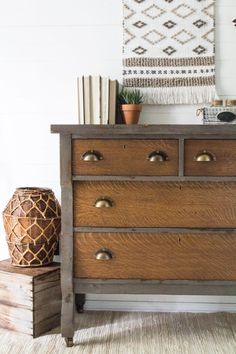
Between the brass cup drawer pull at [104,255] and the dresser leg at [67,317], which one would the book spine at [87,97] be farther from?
the dresser leg at [67,317]

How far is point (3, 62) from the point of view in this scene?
2.76 meters

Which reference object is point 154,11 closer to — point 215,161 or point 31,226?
point 215,161

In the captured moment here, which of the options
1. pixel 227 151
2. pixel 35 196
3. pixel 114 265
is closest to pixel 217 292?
pixel 114 265

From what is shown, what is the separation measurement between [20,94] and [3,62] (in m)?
0.20

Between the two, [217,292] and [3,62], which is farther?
[3,62]

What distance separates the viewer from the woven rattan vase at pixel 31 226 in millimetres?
2395

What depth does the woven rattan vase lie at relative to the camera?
239cm

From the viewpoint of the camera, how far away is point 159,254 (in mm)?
2176

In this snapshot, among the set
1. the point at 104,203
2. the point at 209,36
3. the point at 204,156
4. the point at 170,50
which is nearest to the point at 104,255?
the point at 104,203

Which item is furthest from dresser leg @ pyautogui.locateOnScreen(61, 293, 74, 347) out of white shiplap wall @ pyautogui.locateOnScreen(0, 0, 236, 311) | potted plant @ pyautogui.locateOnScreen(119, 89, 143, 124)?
potted plant @ pyautogui.locateOnScreen(119, 89, 143, 124)

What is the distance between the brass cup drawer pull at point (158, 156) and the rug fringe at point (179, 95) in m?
0.62

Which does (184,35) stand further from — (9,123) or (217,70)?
(9,123)

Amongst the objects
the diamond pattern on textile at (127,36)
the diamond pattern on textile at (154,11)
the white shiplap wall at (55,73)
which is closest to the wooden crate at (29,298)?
the white shiplap wall at (55,73)

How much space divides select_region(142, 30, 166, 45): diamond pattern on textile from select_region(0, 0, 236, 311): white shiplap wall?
0.51 feet
